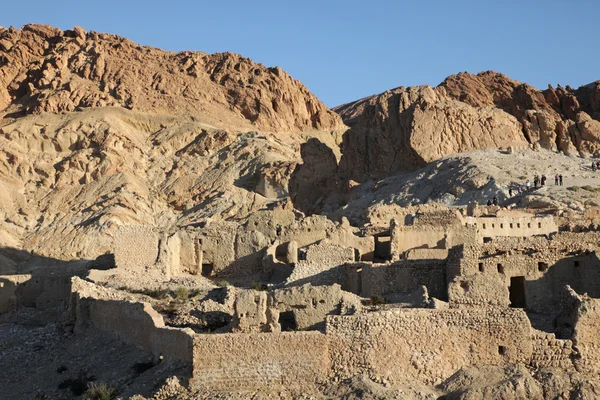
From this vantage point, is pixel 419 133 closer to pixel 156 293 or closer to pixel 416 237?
pixel 416 237

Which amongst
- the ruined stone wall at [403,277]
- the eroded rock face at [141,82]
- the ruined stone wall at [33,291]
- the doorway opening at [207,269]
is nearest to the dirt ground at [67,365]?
the ruined stone wall at [33,291]

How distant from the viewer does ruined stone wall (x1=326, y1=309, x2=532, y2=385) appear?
917 inches

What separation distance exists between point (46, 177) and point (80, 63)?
16.1 metres

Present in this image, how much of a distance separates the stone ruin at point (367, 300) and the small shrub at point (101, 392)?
1344mm

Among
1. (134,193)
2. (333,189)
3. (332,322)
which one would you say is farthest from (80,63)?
(332,322)

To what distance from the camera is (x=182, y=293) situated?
102ft

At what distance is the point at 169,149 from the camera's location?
238 feet

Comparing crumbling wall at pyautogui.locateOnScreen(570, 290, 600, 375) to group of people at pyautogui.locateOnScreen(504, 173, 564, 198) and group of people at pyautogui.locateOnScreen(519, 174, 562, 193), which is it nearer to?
group of people at pyautogui.locateOnScreen(504, 173, 564, 198)

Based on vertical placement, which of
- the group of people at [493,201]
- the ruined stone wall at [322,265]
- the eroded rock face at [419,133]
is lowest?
the ruined stone wall at [322,265]

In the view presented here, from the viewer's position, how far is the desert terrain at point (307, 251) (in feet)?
76.7

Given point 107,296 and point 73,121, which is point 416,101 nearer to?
point 73,121

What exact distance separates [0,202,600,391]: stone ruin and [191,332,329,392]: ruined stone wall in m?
0.02

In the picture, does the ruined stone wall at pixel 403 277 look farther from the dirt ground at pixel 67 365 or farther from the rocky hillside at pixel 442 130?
the rocky hillside at pixel 442 130

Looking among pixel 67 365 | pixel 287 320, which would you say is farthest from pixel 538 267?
pixel 67 365
